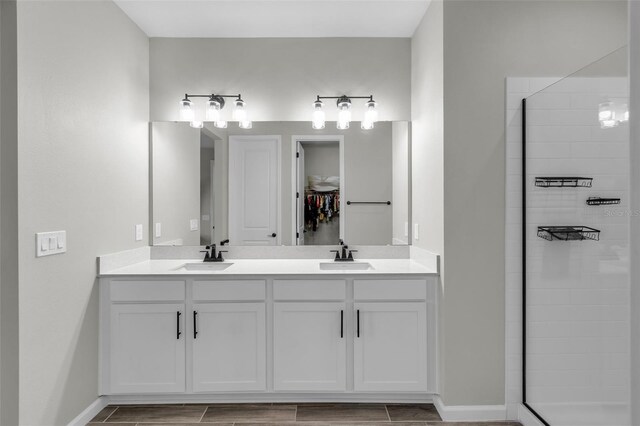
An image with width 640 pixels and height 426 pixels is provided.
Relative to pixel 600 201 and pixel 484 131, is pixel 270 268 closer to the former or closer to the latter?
pixel 484 131

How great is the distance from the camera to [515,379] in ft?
8.07

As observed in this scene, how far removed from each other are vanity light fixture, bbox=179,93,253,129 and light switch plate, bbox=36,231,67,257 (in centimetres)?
133

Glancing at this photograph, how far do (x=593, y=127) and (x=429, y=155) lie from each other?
1.00 m

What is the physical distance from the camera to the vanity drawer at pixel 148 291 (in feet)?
8.53

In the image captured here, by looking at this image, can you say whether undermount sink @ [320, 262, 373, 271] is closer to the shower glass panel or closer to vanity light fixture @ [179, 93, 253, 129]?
the shower glass panel

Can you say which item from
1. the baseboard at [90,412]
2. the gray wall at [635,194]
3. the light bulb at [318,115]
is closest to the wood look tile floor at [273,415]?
the baseboard at [90,412]

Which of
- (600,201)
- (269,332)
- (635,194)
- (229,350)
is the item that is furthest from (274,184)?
(635,194)

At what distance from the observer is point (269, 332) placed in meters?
2.60

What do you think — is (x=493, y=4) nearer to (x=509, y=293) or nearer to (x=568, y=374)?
(x=509, y=293)

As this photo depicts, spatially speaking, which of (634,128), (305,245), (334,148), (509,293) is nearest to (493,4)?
(334,148)

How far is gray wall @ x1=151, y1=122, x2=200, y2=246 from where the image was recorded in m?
3.25

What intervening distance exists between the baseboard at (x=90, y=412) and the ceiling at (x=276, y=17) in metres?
2.60

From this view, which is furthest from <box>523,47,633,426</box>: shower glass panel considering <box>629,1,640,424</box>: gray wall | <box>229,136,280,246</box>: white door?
<box>229,136,280,246</box>: white door

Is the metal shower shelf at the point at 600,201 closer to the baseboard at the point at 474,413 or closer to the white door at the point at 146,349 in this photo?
the baseboard at the point at 474,413
